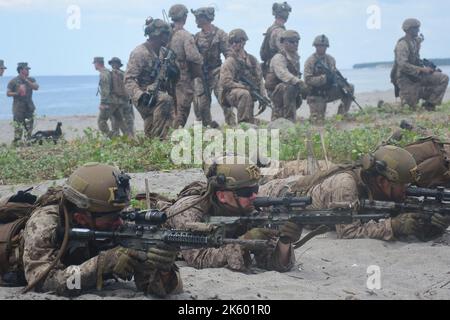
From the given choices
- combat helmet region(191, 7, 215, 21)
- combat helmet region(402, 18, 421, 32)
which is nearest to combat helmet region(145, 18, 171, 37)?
combat helmet region(191, 7, 215, 21)

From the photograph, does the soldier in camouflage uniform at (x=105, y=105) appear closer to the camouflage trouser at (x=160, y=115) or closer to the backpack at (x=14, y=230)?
the camouflage trouser at (x=160, y=115)

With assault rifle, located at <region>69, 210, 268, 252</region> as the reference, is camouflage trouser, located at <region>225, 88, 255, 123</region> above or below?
above

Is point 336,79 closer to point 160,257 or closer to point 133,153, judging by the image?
point 133,153

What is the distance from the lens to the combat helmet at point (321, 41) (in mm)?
15656

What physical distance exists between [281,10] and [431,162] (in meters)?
9.47

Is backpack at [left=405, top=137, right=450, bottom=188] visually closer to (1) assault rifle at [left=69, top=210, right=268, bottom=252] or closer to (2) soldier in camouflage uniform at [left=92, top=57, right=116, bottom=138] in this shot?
(1) assault rifle at [left=69, top=210, right=268, bottom=252]

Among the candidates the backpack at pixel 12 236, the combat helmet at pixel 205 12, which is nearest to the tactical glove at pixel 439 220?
the backpack at pixel 12 236

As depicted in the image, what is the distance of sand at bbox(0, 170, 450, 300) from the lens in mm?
5430

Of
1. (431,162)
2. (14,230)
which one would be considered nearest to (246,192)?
(14,230)

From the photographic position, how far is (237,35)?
13867 millimetres

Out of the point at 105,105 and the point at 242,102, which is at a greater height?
the point at 242,102

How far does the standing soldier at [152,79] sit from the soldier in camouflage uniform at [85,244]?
682cm

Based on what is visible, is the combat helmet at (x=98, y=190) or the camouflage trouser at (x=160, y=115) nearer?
the combat helmet at (x=98, y=190)

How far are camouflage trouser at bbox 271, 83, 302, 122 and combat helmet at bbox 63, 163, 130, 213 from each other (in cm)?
994
